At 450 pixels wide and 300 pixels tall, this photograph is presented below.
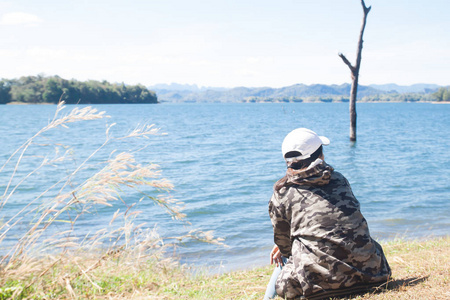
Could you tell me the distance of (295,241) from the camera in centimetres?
318

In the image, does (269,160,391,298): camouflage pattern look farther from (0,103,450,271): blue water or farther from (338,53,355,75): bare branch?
(338,53,355,75): bare branch

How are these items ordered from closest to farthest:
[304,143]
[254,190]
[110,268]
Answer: [304,143] → [110,268] → [254,190]

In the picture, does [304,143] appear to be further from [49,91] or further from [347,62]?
[49,91]

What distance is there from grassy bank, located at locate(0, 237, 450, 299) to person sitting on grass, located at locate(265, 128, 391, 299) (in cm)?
33

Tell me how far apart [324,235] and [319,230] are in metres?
0.05

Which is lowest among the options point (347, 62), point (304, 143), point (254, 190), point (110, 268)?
point (254, 190)

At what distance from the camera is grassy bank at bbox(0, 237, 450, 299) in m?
3.39

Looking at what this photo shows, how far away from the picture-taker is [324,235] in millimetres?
2994

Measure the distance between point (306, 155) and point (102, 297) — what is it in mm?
2402

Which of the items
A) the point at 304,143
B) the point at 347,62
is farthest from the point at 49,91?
the point at 304,143

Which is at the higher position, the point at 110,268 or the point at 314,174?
the point at 314,174

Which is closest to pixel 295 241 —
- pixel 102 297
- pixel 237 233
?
pixel 102 297

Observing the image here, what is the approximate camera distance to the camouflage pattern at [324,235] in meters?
3.00

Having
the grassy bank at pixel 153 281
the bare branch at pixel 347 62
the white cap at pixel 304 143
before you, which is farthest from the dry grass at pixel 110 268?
the bare branch at pixel 347 62
